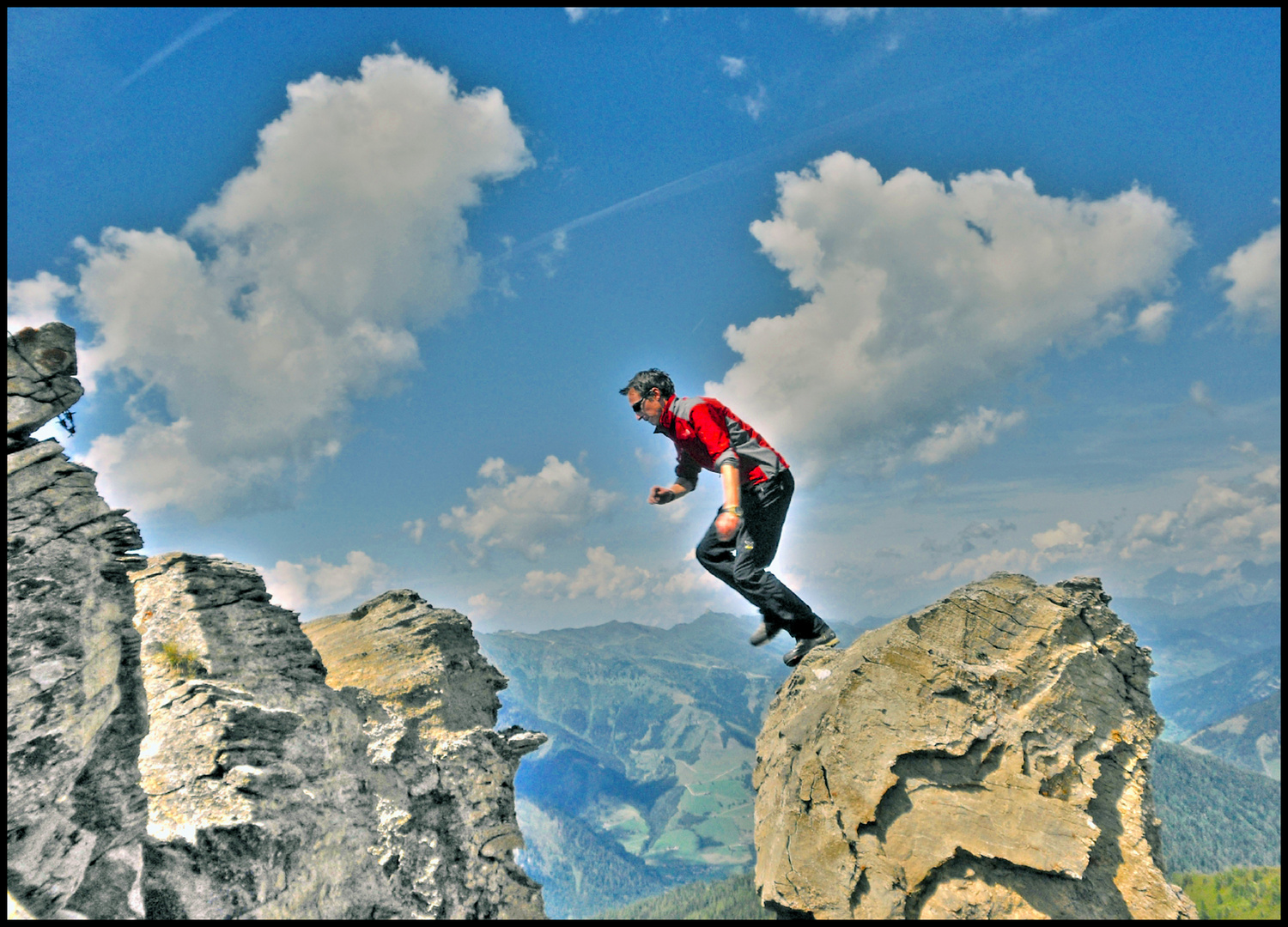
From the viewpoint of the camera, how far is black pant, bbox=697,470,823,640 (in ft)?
33.0

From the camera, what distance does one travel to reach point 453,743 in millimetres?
9945

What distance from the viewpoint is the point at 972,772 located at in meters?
9.11

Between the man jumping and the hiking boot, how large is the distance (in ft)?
1.25

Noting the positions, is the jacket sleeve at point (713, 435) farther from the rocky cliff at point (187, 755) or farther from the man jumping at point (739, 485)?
the rocky cliff at point (187, 755)

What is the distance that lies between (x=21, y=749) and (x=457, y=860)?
5.03 meters

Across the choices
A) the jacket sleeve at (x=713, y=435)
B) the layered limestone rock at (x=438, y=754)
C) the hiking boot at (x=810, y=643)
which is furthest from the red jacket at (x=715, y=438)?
the layered limestone rock at (x=438, y=754)

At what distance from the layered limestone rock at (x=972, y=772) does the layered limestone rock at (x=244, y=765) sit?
5.72 metres

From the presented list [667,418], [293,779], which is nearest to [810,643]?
[667,418]

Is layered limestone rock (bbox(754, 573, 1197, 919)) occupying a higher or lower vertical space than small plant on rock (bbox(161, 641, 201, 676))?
lower

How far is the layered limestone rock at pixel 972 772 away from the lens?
8.33m

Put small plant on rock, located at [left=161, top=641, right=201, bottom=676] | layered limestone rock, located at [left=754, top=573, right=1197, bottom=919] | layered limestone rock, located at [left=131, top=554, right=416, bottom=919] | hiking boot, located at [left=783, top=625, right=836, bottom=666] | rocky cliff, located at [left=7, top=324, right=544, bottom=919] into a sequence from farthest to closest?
hiking boot, located at [left=783, top=625, right=836, bottom=666] → layered limestone rock, located at [left=754, top=573, right=1197, bottom=919] → small plant on rock, located at [left=161, top=641, right=201, bottom=676] → layered limestone rock, located at [left=131, top=554, right=416, bottom=919] → rocky cliff, located at [left=7, top=324, right=544, bottom=919]

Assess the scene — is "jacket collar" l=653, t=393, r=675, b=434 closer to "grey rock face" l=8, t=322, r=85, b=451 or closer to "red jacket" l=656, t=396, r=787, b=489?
"red jacket" l=656, t=396, r=787, b=489

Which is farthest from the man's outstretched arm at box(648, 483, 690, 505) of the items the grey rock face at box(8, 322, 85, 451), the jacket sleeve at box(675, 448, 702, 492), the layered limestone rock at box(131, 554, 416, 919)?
the grey rock face at box(8, 322, 85, 451)

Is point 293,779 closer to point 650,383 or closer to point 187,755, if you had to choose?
point 187,755
